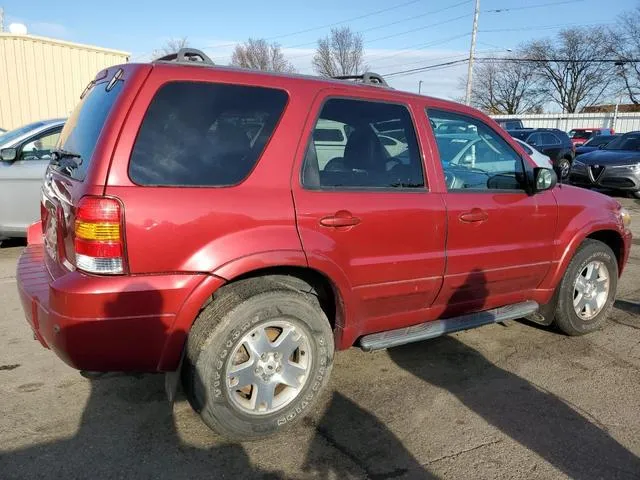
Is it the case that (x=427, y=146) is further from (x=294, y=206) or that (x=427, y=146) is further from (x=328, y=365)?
(x=328, y=365)

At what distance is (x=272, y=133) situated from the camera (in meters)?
2.80

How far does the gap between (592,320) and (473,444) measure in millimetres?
2144

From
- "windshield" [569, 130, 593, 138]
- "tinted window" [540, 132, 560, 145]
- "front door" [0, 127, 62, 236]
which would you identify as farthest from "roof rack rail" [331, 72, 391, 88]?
"windshield" [569, 130, 593, 138]

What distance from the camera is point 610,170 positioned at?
42.8ft

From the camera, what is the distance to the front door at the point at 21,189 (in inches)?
249

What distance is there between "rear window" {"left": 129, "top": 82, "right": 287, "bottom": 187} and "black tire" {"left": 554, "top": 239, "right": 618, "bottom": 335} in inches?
106

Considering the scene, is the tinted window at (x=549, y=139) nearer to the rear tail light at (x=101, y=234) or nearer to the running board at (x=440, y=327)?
the running board at (x=440, y=327)

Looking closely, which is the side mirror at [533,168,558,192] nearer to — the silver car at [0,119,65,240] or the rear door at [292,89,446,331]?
the rear door at [292,89,446,331]

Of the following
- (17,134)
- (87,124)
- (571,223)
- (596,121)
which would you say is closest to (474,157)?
(571,223)

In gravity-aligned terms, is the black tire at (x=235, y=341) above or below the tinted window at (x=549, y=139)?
below

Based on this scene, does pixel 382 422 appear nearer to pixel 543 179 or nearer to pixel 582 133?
pixel 543 179

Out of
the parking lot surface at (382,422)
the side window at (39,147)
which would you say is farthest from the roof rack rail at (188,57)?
the side window at (39,147)

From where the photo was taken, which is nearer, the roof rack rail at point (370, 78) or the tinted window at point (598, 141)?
the roof rack rail at point (370, 78)

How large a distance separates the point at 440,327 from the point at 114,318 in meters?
2.00
